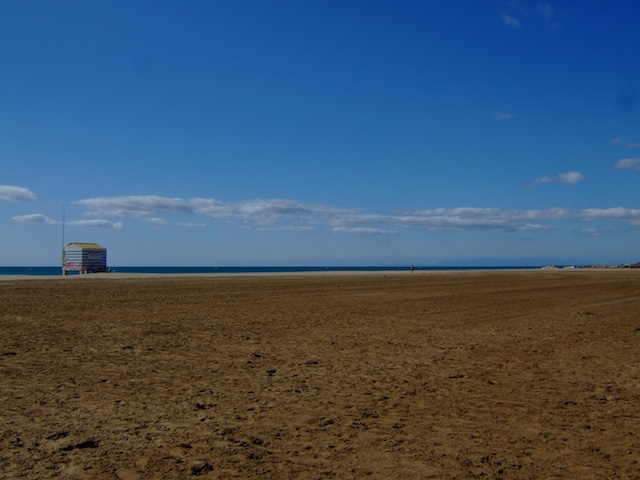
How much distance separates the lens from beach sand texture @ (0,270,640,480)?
4980 mm

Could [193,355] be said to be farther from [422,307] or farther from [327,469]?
[422,307]

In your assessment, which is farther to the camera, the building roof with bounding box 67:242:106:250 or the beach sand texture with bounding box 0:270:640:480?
the building roof with bounding box 67:242:106:250

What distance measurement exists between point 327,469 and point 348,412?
5.61 feet

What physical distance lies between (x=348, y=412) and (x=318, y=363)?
9.61 feet

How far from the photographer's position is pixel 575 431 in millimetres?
5879

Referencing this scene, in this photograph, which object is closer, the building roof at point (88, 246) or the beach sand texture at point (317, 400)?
the beach sand texture at point (317, 400)

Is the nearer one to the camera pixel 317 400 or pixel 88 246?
pixel 317 400

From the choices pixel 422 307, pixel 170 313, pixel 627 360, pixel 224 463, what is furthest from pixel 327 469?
pixel 422 307

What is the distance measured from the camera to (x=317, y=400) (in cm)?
706

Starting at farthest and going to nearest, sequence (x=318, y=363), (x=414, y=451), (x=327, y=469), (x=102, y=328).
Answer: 1. (x=102, y=328)
2. (x=318, y=363)
3. (x=414, y=451)
4. (x=327, y=469)

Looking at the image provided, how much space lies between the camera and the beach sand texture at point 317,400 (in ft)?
16.3

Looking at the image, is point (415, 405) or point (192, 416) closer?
point (192, 416)

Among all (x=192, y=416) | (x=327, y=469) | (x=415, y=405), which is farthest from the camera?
(x=415, y=405)

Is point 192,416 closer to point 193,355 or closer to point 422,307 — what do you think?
point 193,355
